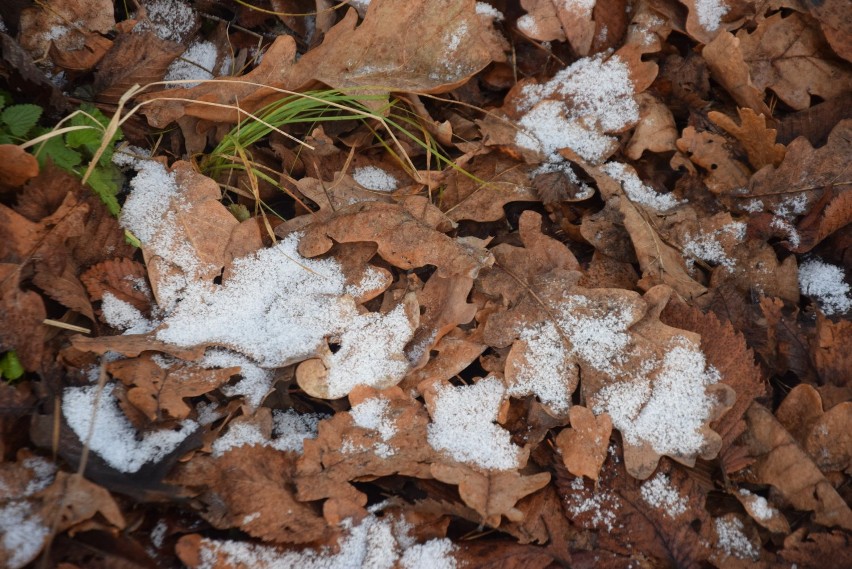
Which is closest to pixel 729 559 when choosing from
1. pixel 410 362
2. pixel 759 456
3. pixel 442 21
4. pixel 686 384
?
pixel 759 456

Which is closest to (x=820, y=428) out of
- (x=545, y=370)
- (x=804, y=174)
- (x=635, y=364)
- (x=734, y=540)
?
(x=734, y=540)

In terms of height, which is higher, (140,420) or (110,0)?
(110,0)

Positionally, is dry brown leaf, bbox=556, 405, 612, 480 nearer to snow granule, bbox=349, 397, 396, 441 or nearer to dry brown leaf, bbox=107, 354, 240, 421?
snow granule, bbox=349, 397, 396, 441

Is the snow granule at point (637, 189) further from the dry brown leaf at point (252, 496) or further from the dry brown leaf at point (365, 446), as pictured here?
the dry brown leaf at point (252, 496)

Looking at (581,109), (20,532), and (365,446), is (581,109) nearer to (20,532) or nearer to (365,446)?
(365,446)

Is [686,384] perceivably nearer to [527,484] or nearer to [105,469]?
[527,484]

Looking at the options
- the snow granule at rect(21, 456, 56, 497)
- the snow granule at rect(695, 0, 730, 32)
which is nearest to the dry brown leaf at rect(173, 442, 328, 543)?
the snow granule at rect(21, 456, 56, 497)

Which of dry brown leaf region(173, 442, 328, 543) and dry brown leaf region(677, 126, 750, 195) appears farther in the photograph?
dry brown leaf region(677, 126, 750, 195)
